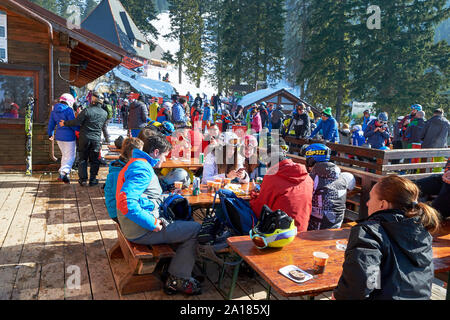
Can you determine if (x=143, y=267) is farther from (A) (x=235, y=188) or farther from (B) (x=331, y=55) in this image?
(B) (x=331, y=55)

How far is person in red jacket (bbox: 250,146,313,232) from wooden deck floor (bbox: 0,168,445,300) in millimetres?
928

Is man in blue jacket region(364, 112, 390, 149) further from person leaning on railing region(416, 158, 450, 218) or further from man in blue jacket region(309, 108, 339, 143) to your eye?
person leaning on railing region(416, 158, 450, 218)

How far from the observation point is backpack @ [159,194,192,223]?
3.29m

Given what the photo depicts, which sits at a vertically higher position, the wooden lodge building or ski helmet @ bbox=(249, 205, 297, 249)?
the wooden lodge building

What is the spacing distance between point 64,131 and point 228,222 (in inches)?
201

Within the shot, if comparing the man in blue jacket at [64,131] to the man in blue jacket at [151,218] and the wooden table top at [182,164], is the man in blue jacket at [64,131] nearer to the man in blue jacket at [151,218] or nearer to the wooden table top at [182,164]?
the wooden table top at [182,164]

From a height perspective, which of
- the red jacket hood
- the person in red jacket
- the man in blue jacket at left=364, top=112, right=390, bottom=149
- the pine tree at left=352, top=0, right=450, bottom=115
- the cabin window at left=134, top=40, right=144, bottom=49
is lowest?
the person in red jacket

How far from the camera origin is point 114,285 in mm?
3111

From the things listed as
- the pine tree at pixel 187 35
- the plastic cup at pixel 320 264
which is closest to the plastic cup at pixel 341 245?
the plastic cup at pixel 320 264

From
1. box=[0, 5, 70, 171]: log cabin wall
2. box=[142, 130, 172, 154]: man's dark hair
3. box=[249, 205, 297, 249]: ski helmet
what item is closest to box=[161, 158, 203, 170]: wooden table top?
box=[142, 130, 172, 154]: man's dark hair

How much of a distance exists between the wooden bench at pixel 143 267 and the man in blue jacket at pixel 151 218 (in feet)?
0.26

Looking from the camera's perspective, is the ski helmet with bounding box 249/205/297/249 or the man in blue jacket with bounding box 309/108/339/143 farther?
the man in blue jacket with bounding box 309/108/339/143

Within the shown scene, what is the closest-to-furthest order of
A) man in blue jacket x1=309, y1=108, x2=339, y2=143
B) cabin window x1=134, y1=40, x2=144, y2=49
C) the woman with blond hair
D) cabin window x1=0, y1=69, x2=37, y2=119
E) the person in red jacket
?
1. the woman with blond hair
2. the person in red jacket
3. cabin window x1=0, y1=69, x2=37, y2=119
4. man in blue jacket x1=309, y1=108, x2=339, y2=143
5. cabin window x1=134, y1=40, x2=144, y2=49

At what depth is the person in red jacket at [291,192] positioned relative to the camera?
115 inches
